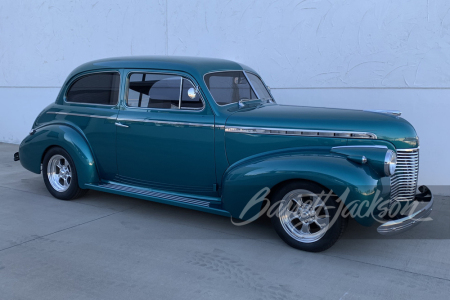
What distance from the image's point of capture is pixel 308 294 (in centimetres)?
331

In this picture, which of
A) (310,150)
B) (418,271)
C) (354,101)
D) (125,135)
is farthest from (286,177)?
(354,101)

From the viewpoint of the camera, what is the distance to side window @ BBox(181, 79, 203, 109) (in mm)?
4643

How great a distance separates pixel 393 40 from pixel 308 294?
4.29m

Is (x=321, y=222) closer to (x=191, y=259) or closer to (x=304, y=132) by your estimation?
(x=304, y=132)

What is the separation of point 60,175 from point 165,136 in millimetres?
1835

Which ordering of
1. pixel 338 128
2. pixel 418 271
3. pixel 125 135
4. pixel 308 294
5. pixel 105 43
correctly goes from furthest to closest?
pixel 105 43
pixel 125 135
pixel 338 128
pixel 418 271
pixel 308 294

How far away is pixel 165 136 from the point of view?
4770 mm

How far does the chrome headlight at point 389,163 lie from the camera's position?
12.3 feet

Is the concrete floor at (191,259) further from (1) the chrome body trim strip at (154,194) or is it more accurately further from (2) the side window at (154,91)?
(2) the side window at (154,91)

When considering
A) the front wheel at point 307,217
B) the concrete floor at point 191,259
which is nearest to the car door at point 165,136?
the concrete floor at point 191,259

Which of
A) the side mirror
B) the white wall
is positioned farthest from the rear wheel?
the white wall

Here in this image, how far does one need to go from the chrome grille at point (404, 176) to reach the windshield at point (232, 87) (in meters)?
1.80

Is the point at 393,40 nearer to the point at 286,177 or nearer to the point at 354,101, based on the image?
the point at 354,101

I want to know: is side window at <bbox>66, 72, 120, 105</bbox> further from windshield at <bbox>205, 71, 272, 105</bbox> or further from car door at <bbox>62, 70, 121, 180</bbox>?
windshield at <bbox>205, 71, 272, 105</bbox>
